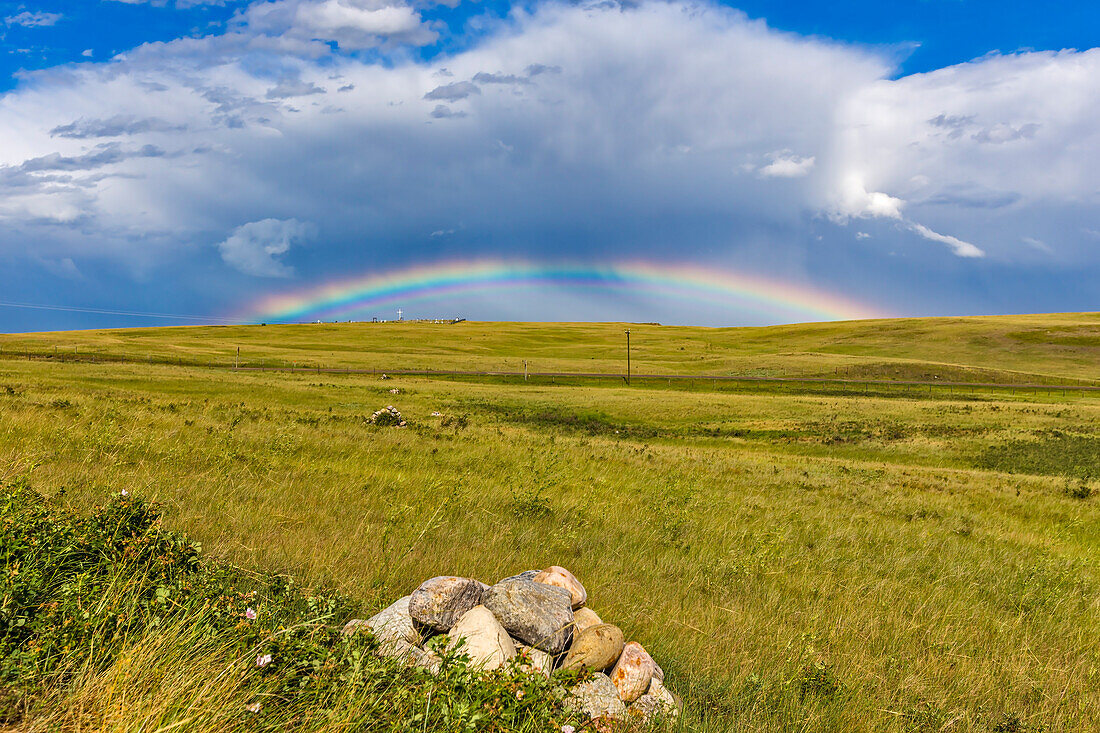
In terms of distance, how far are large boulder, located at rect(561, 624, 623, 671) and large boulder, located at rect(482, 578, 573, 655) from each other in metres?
Result: 0.14

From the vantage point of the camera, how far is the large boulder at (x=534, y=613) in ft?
15.8

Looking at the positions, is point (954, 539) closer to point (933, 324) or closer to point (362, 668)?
point (362, 668)

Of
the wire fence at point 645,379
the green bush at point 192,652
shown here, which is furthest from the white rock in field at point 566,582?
the wire fence at point 645,379

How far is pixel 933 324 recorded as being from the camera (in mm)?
136875

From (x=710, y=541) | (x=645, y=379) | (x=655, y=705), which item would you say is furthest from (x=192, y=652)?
(x=645, y=379)

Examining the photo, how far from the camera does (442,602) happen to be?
483 centimetres

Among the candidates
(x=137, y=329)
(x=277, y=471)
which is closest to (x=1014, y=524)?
(x=277, y=471)

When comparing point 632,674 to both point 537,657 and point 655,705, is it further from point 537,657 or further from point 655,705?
point 537,657

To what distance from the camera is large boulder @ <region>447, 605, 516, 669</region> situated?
4539 mm

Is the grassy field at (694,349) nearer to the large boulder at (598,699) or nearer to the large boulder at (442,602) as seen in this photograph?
the large boulder at (442,602)

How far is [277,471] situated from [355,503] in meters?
2.33

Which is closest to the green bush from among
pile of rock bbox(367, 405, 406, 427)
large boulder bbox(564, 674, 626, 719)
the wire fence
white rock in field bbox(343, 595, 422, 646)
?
white rock in field bbox(343, 595, 422, 646)

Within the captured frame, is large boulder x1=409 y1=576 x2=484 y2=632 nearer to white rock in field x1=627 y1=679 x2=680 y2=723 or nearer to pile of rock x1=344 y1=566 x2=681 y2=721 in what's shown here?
pile of rock x1=344 y1=566 x2=681 y2=721

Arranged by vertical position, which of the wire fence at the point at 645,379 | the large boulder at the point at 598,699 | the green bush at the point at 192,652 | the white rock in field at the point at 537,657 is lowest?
the wire fence at the point at 645,379
